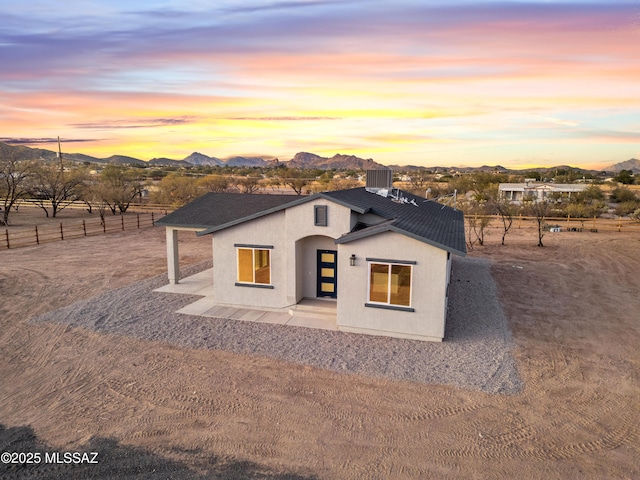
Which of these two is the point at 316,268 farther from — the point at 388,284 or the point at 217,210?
the point at 217,210

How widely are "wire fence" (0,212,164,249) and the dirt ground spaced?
13377 mm

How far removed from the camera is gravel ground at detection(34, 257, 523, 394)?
29.8 ft

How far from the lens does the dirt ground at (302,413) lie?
6207 millimetres

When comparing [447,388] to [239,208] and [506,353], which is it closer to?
[506,353]

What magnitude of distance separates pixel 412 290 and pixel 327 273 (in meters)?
3.56

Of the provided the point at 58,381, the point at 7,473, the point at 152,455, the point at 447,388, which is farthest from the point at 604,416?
the point at 58,381

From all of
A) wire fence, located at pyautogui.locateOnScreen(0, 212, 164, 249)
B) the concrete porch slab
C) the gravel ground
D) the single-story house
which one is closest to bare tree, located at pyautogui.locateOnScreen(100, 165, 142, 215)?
wire fence, located at pyautogui.locateOnScreen(0, 212, 164, 249)

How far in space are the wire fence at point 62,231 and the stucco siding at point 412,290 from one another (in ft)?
45.9

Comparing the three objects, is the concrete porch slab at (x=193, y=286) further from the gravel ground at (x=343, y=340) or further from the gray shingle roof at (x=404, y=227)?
the gray shingle roof at (x=404, y=227)

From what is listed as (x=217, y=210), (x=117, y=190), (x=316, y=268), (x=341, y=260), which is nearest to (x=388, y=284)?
(x=341, y=260)

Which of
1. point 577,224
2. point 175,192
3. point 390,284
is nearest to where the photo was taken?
point 390,284

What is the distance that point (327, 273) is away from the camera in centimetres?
1353

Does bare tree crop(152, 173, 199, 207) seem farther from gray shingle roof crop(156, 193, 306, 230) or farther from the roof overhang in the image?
the roof overhang

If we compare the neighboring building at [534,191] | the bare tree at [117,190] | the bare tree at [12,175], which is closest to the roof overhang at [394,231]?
the bare tree at [117,190]
